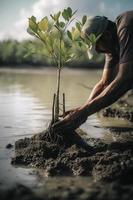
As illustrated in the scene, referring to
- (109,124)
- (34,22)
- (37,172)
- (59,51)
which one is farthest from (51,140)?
(109,124)

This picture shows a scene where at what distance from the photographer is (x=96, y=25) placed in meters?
4.91

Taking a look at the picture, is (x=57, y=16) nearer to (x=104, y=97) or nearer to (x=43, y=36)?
(x=43, y=36)

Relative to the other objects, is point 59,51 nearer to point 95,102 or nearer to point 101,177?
point 95,102

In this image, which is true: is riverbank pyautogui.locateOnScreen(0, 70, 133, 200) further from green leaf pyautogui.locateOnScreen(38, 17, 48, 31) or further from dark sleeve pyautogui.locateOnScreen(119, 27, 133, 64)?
green leaf pyautogui.locateOnScreen(38, 17, 48, 31)

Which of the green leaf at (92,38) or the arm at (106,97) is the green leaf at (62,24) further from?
the arm at (106,97)

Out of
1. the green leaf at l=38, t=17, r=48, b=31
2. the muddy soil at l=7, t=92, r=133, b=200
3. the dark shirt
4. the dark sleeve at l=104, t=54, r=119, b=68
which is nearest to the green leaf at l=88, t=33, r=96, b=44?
the dark shirt

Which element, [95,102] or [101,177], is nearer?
[101,177]

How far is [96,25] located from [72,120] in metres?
1.14

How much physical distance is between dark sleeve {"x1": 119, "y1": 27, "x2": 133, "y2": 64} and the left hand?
28.3 inches

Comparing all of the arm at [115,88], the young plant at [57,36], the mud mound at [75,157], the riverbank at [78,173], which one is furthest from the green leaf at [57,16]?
the riverbank at [78,173]

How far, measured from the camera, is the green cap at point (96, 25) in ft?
16.1

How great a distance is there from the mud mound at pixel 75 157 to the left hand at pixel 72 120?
0.15 metres

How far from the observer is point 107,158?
4.22 meters

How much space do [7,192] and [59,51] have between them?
2386 mm
